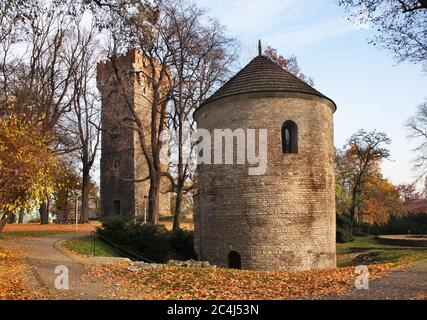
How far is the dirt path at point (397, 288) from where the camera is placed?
8.66 metres

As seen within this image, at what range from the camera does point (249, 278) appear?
11.3m

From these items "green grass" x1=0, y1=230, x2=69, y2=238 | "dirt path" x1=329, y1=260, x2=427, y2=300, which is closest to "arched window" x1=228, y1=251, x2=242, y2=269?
"dirt path" x1=329, y1=260, x2=427, y2=300

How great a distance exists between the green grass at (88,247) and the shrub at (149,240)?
2.36 feet

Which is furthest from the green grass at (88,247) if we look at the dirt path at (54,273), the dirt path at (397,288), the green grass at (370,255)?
the green grass at (370,255)

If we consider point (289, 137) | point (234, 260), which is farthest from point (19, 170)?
point (289, 137)

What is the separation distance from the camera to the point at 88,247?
18141 mm

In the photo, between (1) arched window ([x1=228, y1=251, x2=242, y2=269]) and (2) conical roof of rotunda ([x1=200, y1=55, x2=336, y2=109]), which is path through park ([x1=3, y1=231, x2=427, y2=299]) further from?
(2) conical roof of rotunda ([x1=200, y1=55, x2=336, y2=109])

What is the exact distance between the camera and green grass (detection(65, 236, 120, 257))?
17.1 metres

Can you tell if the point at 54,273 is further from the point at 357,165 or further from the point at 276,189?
the point at 357,165

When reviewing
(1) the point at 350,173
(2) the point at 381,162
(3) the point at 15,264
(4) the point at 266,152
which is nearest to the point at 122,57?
(4) the point at 266,152

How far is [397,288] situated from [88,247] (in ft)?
43.9

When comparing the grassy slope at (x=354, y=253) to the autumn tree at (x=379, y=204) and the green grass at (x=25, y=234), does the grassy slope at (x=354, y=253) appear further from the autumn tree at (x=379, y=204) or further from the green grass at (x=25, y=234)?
the autumn tree at (x=379, y=204)

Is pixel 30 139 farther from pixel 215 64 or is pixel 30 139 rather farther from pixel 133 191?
pixel 133 191
